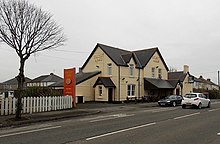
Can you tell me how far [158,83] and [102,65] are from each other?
9.50 metres

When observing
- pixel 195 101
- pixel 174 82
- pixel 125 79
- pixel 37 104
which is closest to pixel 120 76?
pixel 125 79

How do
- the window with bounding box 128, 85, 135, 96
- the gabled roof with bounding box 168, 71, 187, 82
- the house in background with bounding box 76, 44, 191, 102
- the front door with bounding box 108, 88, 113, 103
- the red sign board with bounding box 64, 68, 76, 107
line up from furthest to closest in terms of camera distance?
the gabled roof with bounding box 168, 71, 187, 82 → the window with bounding box 128, 85, 135, 96 → the house in background with bounding box 76, 44, 191, 102 → the front door with bounding box 108, 88, 113, 103 → the red sign board with bounding box 64, 68, 76, 107

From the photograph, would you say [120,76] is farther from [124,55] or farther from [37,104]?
[37,104]

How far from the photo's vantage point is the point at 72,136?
9.47m

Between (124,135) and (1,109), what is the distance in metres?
10.7

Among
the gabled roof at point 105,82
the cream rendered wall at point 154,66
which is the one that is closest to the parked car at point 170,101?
the gabled roof at point 105,82

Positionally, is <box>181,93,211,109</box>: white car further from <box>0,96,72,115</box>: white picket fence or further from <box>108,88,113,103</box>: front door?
<box>0,96,72,115</box>: white picket fence

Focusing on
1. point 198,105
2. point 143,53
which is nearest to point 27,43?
point 198,105

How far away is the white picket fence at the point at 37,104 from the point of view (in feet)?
57.2

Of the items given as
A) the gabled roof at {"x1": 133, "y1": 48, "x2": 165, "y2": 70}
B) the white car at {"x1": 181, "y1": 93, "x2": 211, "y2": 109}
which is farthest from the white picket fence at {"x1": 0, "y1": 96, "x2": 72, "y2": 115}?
the gabled roof at {"x1": 133, "y1": 48, "x2": 165, "y2": 70}

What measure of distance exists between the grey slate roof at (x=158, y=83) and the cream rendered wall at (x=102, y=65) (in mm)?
6119

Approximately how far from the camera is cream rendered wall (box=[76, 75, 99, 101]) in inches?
1335

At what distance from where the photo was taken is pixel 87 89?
1380 inches

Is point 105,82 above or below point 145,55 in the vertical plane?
below
